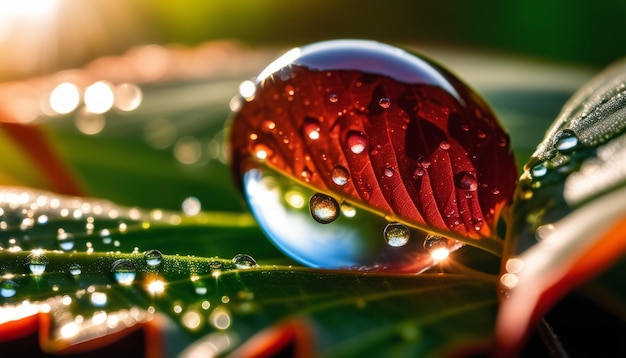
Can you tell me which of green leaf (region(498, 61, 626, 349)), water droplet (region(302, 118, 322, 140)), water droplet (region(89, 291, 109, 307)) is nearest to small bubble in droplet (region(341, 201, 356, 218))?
water droplet (region(302, 118, 322, 140))

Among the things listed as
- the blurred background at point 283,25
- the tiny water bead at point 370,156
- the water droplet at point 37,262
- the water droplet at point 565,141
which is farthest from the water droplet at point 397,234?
the blurred background at point 283,25

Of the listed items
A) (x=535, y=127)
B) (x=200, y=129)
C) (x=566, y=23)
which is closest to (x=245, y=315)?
(x=535, y=127)

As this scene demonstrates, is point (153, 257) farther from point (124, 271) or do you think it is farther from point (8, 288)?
point (8, 288)

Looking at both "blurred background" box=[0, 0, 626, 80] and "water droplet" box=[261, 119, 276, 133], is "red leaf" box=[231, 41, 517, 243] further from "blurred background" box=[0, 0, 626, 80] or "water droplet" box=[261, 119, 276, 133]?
"blurred background" box=[0, 0, 626, 80]

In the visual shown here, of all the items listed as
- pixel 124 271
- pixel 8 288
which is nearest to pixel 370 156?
pixel 124 271

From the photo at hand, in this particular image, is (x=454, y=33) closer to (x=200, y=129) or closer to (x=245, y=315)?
(x=200, y=129)

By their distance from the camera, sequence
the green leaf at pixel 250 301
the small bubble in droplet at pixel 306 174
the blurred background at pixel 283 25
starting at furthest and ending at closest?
the blurred background at pixel 283 25
the small bubble in droplet at pixel 306 174
the green leaf at pixel 250 301

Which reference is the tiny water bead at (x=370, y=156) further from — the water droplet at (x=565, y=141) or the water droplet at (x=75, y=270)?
the water droplet at (x=75, y=270)
